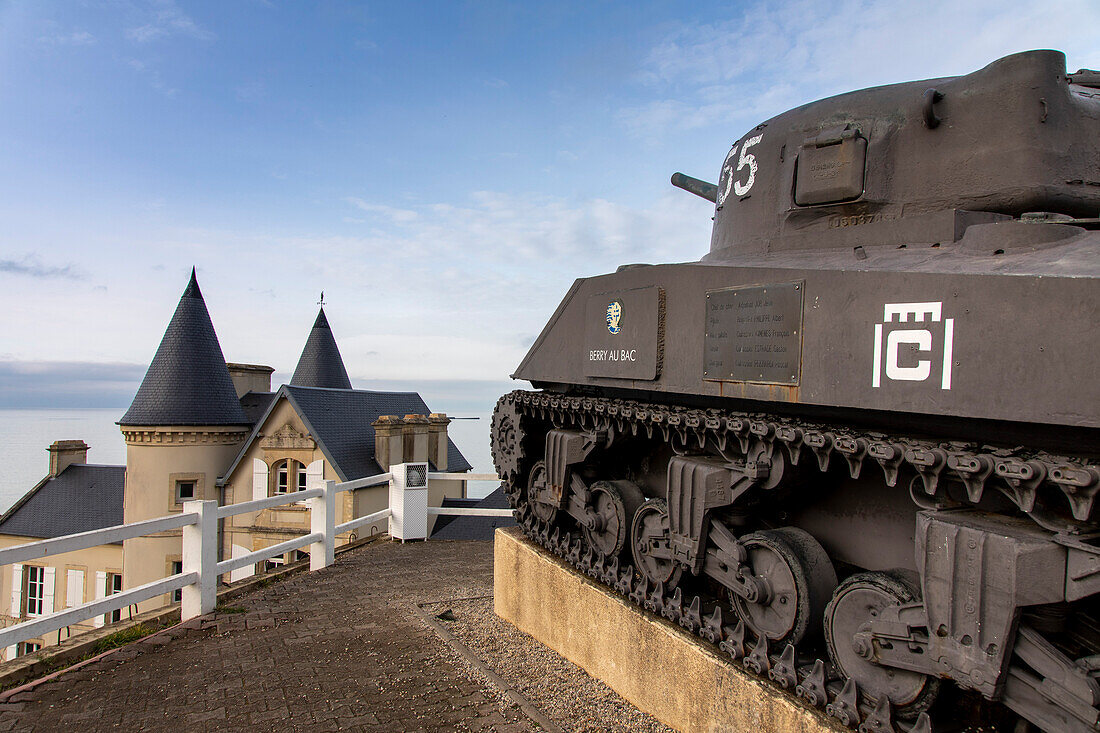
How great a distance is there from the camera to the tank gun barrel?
7641 mm

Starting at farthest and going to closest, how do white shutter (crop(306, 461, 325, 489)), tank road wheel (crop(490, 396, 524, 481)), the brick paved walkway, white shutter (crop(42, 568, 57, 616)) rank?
white shutter (crop(42, 568, 57, 616))
white shutter (crop(306, 461, 325, 489))
tank road wheel (crop(490, 396, 524, 481))
the brick paved walkway

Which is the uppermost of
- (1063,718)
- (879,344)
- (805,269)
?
(805,269)

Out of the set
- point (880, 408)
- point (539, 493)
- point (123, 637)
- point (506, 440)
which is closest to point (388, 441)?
point (506, 440)

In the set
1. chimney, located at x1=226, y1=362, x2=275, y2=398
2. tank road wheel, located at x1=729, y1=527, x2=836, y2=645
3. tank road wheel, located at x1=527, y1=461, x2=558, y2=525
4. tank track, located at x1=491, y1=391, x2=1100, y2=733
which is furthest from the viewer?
chimney, located at x1=226, y1=362, x2=275, y2=398

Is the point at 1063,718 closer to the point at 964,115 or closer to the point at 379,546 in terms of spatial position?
the point at 964,115

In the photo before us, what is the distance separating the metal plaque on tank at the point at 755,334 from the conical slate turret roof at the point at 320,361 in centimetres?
3351

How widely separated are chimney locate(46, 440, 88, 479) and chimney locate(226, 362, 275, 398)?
781cm

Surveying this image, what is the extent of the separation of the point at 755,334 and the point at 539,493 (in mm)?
3727

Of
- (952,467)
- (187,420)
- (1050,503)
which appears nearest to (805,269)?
(952,467)

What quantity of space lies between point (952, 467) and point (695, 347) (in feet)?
6.48

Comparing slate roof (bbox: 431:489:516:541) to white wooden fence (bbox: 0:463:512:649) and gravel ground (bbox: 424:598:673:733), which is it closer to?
white wooden fence (bbox: 0:463:512:649)

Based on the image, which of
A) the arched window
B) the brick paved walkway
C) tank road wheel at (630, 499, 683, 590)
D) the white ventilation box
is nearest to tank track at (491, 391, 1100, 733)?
tank road wheel at (630, 499, 683, 590)

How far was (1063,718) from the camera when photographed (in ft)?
9.82

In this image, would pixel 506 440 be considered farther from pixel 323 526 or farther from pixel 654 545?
pixel 323 526
